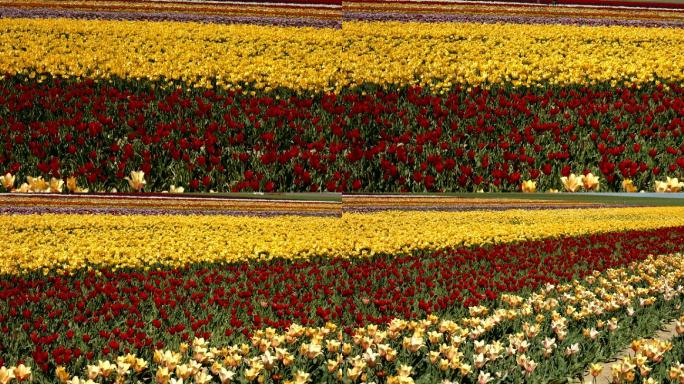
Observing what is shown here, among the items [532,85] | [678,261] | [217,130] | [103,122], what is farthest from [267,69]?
[678,261]

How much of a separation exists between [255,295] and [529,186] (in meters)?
2.25

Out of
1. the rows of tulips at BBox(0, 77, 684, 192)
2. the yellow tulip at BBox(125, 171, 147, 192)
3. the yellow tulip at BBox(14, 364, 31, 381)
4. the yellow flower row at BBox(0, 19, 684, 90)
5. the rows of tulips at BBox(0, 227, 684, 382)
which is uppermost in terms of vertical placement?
the yellow flower row at BBox(0, 19, 684, 90)

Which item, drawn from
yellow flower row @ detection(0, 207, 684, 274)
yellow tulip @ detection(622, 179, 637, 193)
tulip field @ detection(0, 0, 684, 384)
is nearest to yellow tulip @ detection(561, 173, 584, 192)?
tulip field @ detection(0, 0, 684, 384)

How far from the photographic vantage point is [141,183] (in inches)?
162

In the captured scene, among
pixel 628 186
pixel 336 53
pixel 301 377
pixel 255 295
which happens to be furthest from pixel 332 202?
pixel 628 186

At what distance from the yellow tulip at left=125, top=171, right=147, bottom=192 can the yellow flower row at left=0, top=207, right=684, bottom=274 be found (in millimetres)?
469

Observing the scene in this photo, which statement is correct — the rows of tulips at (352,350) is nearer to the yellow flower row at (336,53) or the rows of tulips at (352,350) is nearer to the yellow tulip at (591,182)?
the yellow tulip at (591,182)

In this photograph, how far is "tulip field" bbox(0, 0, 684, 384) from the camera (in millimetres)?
3225

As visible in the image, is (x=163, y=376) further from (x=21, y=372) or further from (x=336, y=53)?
(x=336, y=53)

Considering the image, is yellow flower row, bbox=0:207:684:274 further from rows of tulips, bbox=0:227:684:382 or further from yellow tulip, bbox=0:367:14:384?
yellow tulip, bbox=0:367:14:384

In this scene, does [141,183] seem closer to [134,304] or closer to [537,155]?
[134,304]

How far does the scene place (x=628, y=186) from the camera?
4.31 m

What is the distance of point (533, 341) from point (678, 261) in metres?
2.32

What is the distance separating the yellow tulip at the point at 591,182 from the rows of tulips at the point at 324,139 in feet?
0.27
